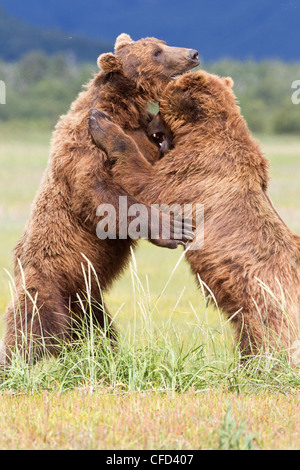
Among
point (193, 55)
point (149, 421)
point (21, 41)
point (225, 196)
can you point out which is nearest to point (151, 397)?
point (149, 421)

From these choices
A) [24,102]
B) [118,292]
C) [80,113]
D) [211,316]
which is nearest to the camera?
[80,113]

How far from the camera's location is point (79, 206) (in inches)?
206

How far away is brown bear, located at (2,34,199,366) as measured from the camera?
5.16 meters

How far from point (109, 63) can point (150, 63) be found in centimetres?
33

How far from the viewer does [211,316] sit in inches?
413

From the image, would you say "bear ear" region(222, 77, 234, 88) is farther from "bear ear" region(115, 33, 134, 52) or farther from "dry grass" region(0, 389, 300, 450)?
"dry grass" region(0, 389, 300, 450)

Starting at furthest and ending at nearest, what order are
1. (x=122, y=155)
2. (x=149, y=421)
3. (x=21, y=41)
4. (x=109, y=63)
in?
1. (x=21, y=41)
2. (x=109, y=63)
3. (x=122, y=155)
4. (x=149, y=421)

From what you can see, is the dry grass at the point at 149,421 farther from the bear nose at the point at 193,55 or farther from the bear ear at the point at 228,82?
the bear nose at the point at 193,55

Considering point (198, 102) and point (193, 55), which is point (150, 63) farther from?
point (198, 102)

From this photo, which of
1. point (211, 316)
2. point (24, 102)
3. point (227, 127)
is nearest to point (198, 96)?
point (227, 127)

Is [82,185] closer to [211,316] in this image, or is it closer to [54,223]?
[54,223]

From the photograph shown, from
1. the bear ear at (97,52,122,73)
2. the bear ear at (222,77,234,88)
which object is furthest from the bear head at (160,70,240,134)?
the bear ear at (97,52,122,73)
